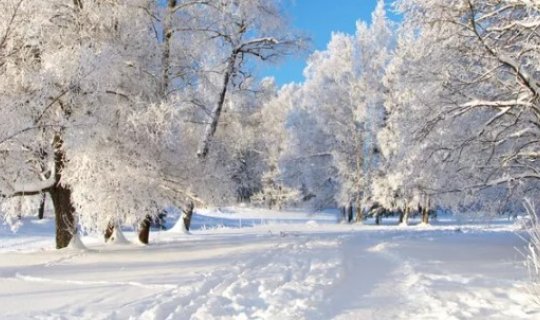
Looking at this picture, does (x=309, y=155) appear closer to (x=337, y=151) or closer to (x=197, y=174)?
(x=337, y=151)

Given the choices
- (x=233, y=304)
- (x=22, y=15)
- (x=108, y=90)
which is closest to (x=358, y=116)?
(x=108, y=90)

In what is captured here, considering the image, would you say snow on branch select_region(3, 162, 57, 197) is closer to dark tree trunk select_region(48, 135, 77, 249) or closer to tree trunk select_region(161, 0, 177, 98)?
dark tree trunk select_region(48, 135, 77, 249)

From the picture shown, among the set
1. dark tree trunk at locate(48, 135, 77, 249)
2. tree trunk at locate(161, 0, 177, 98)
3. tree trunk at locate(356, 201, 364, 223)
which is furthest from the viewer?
tree trunk at locate(356, 201, 364, 223)

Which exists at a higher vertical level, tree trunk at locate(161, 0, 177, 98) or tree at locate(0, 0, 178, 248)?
tree trunk at locate(161, 0, 177, 98)

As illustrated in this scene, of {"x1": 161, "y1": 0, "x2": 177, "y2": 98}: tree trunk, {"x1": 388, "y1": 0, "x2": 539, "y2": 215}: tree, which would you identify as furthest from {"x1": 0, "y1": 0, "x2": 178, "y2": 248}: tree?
{"x1": 388, "y1": 0, "x2": 539, "y2": 215}: tree

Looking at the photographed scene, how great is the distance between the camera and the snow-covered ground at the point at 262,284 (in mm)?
6473

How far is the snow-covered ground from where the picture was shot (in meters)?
6.47

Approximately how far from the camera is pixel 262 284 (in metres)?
8.29

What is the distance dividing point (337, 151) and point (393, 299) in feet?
83.3

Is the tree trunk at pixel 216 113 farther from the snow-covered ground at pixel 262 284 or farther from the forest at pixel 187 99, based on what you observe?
the snow-covered ground at pixel 262 284

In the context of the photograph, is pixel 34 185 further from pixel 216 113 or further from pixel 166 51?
pixel 216 113

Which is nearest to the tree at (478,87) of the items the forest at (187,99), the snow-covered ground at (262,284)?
the forest at (187,99)

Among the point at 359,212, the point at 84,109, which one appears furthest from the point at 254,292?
the point at 359,212

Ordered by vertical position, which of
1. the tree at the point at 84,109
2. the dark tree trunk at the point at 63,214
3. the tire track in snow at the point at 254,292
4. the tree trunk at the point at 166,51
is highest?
the tree trunk at the point at 166,51
